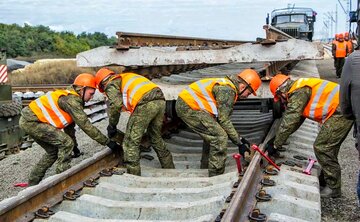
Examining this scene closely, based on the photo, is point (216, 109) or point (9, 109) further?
point (9, 109)

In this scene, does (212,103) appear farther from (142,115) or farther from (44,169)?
(44,169)

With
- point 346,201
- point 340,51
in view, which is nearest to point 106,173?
point 346,201

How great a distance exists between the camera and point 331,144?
5.50 m

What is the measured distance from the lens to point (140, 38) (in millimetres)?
8711

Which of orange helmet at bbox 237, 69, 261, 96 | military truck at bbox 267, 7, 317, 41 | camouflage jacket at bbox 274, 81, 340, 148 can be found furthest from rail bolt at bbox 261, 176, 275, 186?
military truck at bbox 267, 7, 317, 41

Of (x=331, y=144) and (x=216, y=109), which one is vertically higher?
(x=216, y=109)

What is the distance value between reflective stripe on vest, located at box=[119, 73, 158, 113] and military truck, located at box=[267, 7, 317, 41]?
59.6 feet

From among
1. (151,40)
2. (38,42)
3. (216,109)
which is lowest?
(216,109)

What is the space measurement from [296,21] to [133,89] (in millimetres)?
19468

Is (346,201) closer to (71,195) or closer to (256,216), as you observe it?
(256,216)

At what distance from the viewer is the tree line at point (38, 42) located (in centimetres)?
3888

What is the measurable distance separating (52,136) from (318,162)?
10.7 feet

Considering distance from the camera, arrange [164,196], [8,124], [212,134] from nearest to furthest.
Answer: [164,196], [212,134], [8,124]

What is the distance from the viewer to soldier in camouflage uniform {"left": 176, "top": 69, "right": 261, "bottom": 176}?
5.86 metres
